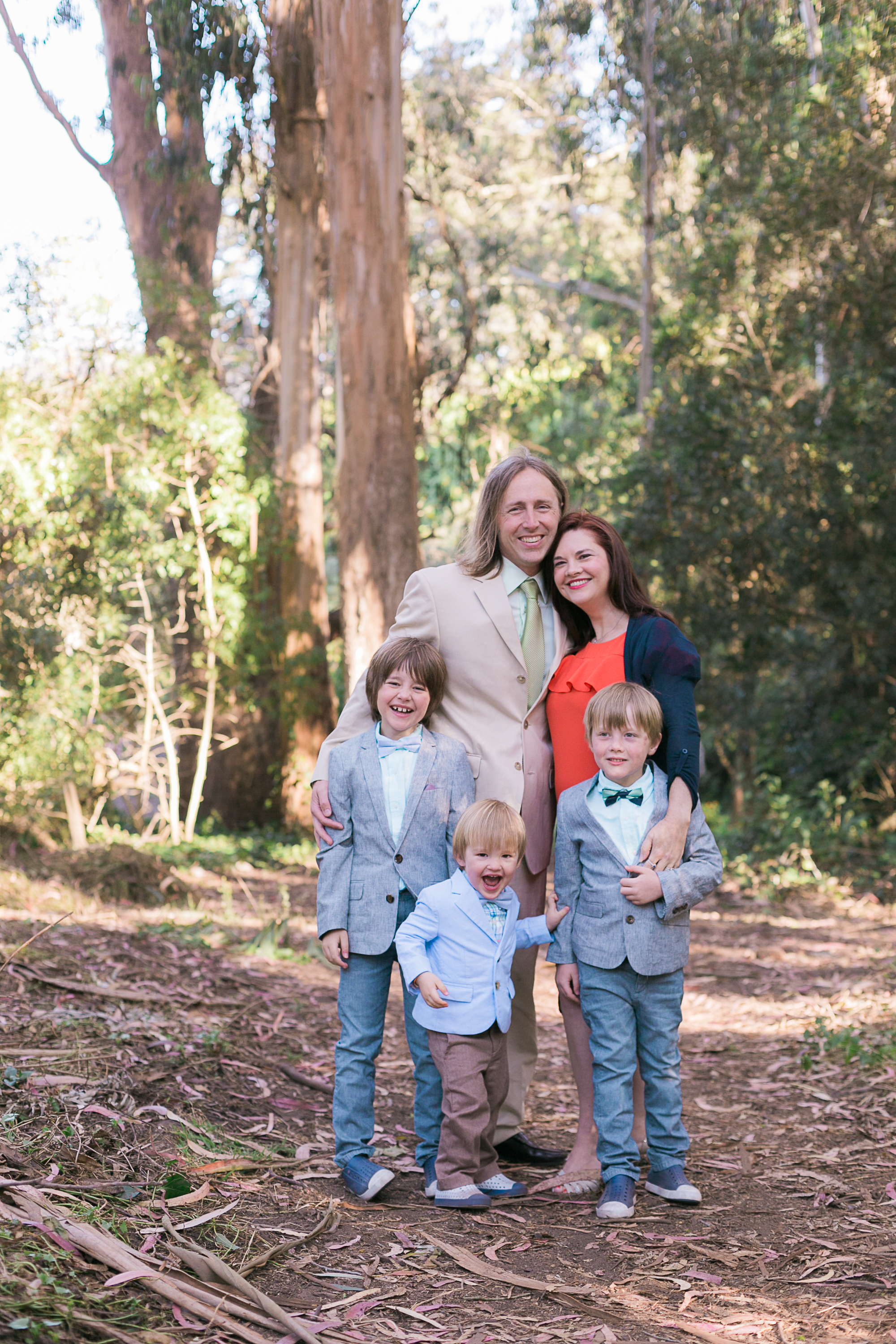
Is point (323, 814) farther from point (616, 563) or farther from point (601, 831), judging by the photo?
point (616, 563)

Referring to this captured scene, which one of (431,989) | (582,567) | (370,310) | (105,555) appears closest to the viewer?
(431,989)

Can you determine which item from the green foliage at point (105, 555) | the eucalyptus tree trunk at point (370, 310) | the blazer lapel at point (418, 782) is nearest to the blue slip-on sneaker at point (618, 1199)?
the blazer lapel at point (418, 782)

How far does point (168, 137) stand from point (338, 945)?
1208cm

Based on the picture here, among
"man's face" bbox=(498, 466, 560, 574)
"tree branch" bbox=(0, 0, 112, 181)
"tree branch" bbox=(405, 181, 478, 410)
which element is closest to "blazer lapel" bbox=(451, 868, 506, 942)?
"man's face" bbox=(498, 466, 560, 574)

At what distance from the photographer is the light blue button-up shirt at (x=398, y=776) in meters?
3.49

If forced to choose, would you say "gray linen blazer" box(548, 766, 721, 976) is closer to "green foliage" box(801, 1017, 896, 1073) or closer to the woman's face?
the woman's face

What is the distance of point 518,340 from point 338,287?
1394cm

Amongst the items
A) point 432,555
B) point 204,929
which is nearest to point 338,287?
point 204,929

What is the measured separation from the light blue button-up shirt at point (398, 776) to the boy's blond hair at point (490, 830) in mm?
214

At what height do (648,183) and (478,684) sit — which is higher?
(648,183)

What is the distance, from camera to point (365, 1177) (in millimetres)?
3354

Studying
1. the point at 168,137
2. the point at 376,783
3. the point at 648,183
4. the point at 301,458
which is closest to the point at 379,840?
the point at 376,783

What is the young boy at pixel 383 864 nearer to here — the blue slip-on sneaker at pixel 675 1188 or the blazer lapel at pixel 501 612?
the blazer lapel at pixel 501 612

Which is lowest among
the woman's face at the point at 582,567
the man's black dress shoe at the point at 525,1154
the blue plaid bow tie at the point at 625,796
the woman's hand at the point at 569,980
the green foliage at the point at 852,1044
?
the green foliage at the point at 852,1044
